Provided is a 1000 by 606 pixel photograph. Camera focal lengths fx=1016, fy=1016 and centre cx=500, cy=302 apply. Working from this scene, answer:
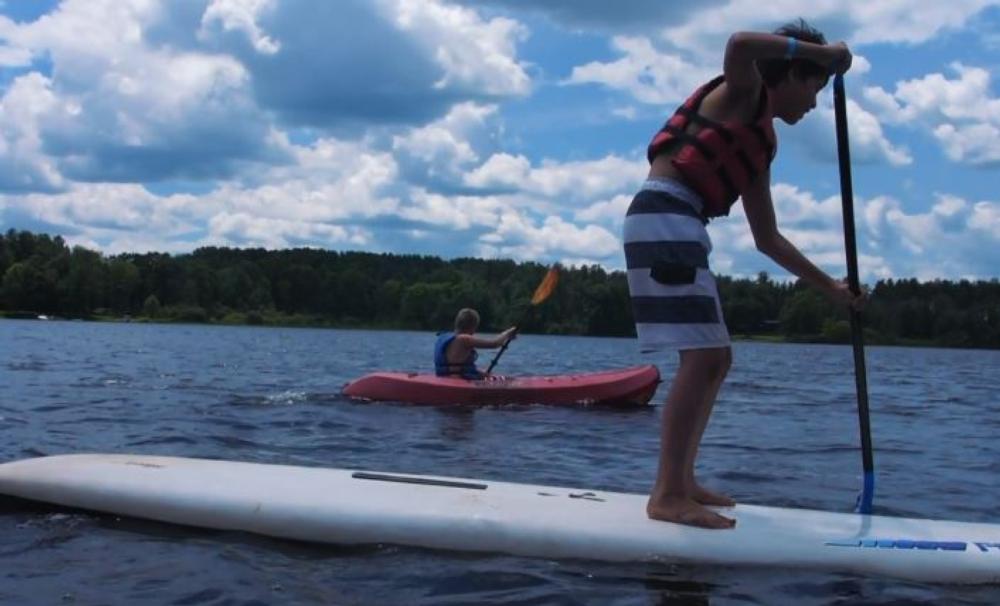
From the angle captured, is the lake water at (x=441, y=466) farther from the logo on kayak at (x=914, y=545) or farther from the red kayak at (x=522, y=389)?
the red kayak at (x=522, y=389)

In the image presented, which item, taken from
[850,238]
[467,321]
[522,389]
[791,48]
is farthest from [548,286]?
[791,48]

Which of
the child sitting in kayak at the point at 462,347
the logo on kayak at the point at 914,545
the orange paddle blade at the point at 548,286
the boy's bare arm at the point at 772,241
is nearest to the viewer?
the logo on kayak at the point at 914,545

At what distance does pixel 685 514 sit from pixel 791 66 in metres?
1.87

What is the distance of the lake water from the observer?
3.80 m

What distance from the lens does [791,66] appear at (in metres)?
4.07

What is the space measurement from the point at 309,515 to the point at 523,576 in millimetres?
1060

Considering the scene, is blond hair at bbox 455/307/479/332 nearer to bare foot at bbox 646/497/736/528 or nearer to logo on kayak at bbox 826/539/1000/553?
bare foot at bbox 646/497/736/528

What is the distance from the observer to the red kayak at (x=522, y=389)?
12.9 metres

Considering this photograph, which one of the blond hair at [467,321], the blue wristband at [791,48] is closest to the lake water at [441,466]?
the blond hair at [467,321]

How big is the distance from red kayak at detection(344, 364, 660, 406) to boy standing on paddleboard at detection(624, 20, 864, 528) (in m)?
8.62

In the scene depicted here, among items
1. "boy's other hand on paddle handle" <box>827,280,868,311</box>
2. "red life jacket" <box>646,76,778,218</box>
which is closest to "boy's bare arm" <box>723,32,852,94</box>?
"red life jacket" <box>646,76,778,218</box>

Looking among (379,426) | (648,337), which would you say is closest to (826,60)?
(648,337)

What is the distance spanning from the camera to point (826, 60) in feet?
13.0

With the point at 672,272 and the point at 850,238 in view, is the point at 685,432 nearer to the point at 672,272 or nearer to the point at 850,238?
the point at 672,272
